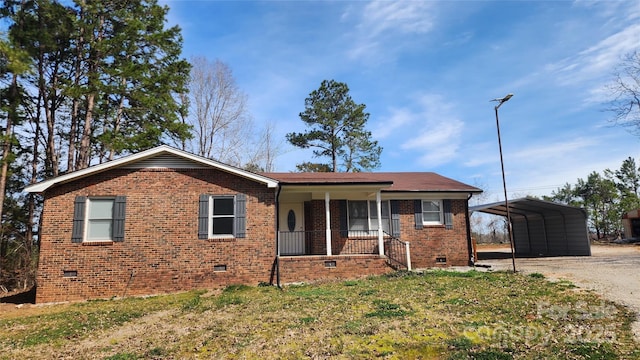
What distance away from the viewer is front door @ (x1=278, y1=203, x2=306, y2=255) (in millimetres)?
15445

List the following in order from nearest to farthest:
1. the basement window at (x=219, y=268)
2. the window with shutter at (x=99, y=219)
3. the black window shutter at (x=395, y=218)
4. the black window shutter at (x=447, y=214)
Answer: the window with shutter at (x=99, y=219) → the basement window at (x=219, y=268) → the black window shutter at (x=395, y=218) → the black window shutter at (x=447, y=214)

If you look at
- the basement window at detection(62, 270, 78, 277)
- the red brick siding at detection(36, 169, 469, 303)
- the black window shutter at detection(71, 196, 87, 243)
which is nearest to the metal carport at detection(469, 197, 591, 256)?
the red brick siding at detection(36, 169, 469, 303)

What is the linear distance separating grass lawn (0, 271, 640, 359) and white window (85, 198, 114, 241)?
82.8 inches

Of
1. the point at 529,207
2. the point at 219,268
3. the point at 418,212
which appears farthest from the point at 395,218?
the point at 529,207

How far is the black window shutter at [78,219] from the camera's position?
1173cm

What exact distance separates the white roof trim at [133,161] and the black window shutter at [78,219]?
2.44ft

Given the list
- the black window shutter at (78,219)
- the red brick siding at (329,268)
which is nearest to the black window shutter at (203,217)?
the red brick siding at (329,268)

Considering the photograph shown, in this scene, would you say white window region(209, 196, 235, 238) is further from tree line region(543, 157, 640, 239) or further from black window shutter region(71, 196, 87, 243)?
tree line region(543, 157, 640, 239)

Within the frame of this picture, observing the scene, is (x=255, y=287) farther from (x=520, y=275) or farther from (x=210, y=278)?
(x=520, y=275)

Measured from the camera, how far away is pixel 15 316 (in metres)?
9.80

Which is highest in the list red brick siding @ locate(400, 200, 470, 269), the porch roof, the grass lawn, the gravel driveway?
the porch roof

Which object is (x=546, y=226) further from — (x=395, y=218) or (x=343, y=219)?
Result: (x=343, y=219)

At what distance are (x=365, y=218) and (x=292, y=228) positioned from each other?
10.1 ft

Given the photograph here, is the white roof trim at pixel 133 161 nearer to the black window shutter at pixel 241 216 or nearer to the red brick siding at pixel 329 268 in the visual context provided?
the black window shutter at pixel 241 216
